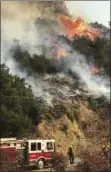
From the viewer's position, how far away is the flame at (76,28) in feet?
32.4

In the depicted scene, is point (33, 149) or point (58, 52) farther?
point (58, 52)

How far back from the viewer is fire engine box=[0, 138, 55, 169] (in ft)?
30.2

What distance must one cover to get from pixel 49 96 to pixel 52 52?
0.87 metres

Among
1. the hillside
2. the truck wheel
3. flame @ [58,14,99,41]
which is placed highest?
flame @ [58,14,99,41]

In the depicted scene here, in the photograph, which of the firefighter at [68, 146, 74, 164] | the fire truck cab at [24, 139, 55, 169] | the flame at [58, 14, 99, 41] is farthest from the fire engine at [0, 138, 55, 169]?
the flame at [58, 14, 99, 41]

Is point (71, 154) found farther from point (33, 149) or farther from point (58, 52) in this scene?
point (58, 52)

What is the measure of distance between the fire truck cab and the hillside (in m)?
0.13

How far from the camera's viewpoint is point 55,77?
31.9 feet

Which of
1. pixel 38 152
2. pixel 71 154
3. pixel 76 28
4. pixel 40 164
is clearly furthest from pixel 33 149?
pixel 76 28

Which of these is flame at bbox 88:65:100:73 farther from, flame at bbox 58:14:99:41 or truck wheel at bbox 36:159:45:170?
truck wheel at bbox 36:159:45:170

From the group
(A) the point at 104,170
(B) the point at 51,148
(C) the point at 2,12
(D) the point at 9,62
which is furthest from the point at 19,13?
(A) the point at 104,170

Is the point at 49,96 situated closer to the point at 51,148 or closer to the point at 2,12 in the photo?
the point at 51,148

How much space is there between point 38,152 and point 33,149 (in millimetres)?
112

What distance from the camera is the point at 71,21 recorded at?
991cm
